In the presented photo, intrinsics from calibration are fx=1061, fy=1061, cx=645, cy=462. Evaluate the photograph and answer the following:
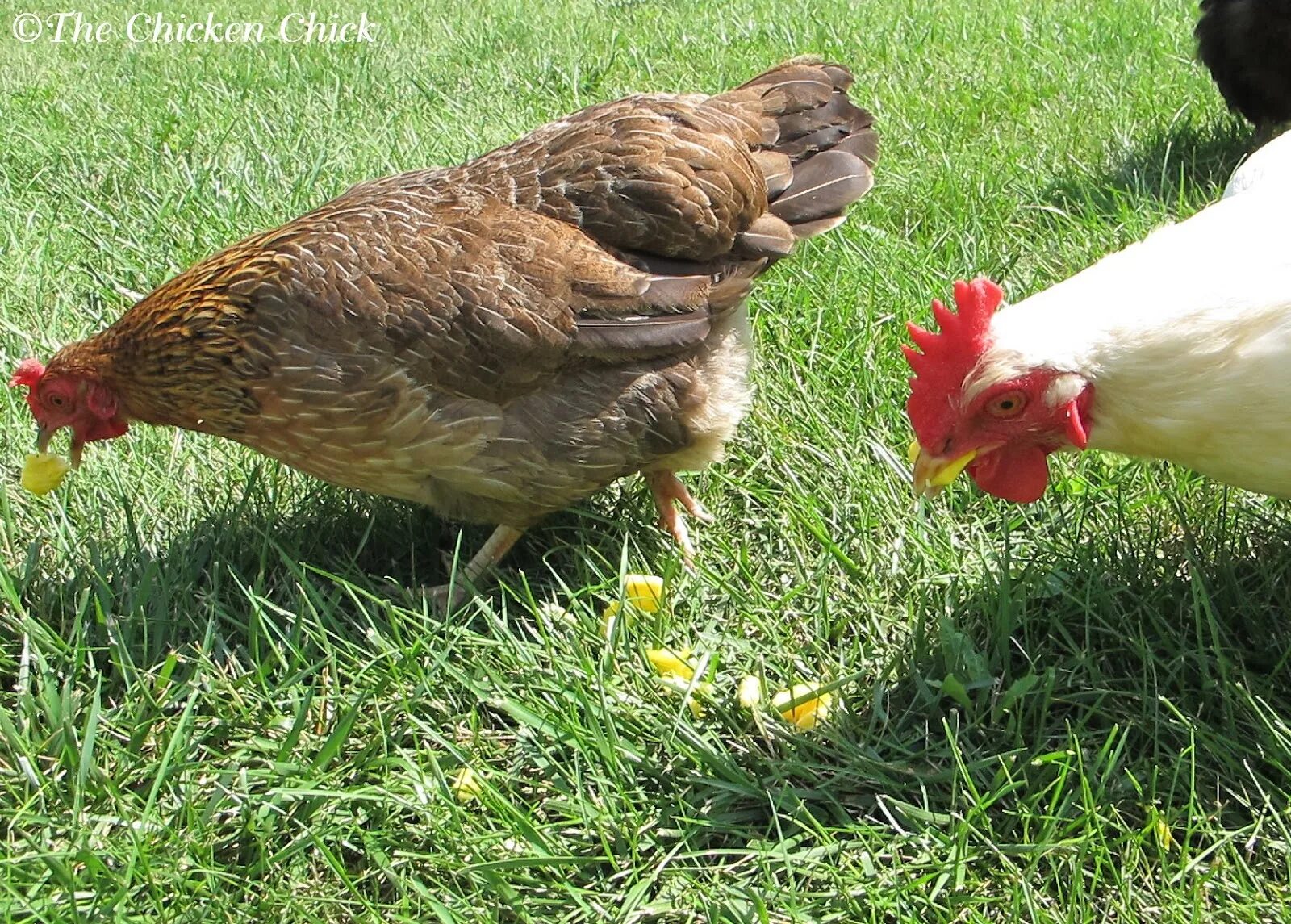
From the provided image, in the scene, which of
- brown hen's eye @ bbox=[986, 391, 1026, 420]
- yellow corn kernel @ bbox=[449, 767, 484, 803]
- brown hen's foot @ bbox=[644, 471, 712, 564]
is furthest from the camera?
brown hen's foot @ bbox=[644, 471, 712, 564]

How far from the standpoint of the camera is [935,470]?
6.61ft

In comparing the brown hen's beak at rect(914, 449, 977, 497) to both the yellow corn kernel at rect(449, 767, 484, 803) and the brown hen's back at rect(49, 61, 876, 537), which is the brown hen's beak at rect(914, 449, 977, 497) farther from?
the yellow corn kernel at rect(449, 767, 484, 803)

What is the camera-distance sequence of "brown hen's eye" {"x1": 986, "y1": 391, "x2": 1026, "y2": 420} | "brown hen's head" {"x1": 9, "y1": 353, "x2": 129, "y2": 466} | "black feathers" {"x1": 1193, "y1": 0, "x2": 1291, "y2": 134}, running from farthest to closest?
1. "black feathers" {"x1": 1193, "y1": 0, "x2": 1291, "y2": 134}
2. "brown hen's head" {"x1": 9, "y1": 353, "x2": 129, "y2": 466}
3. "brown hen's eye" {"x1": 986, "y1": 391, "x2": 1026, "y2": 420}

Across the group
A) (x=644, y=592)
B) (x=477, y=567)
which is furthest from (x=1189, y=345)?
(x=477, y=567)

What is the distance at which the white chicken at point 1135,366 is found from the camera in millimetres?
1816

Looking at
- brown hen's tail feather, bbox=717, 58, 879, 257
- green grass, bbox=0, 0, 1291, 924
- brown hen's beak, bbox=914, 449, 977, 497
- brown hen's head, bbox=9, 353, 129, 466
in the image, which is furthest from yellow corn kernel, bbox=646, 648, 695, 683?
brown hen's head, bbox=9, 353, 129, 466

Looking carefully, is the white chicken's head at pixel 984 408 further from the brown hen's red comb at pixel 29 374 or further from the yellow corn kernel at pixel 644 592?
the brown hen's red comb at pixel 29 374

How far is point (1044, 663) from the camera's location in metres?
2.22

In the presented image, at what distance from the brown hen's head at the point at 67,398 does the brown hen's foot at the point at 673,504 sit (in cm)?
137

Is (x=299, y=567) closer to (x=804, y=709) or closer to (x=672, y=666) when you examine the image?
(x=672, y=666)

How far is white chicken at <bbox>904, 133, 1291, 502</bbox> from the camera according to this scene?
182cm

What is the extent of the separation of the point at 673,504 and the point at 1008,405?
110 cm

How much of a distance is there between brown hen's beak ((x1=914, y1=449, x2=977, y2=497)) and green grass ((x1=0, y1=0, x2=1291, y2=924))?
1.13 feet

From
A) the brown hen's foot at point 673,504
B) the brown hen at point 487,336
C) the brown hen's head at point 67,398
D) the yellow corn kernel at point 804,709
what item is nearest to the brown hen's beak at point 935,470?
the yellow corn kernel at point 804,709
